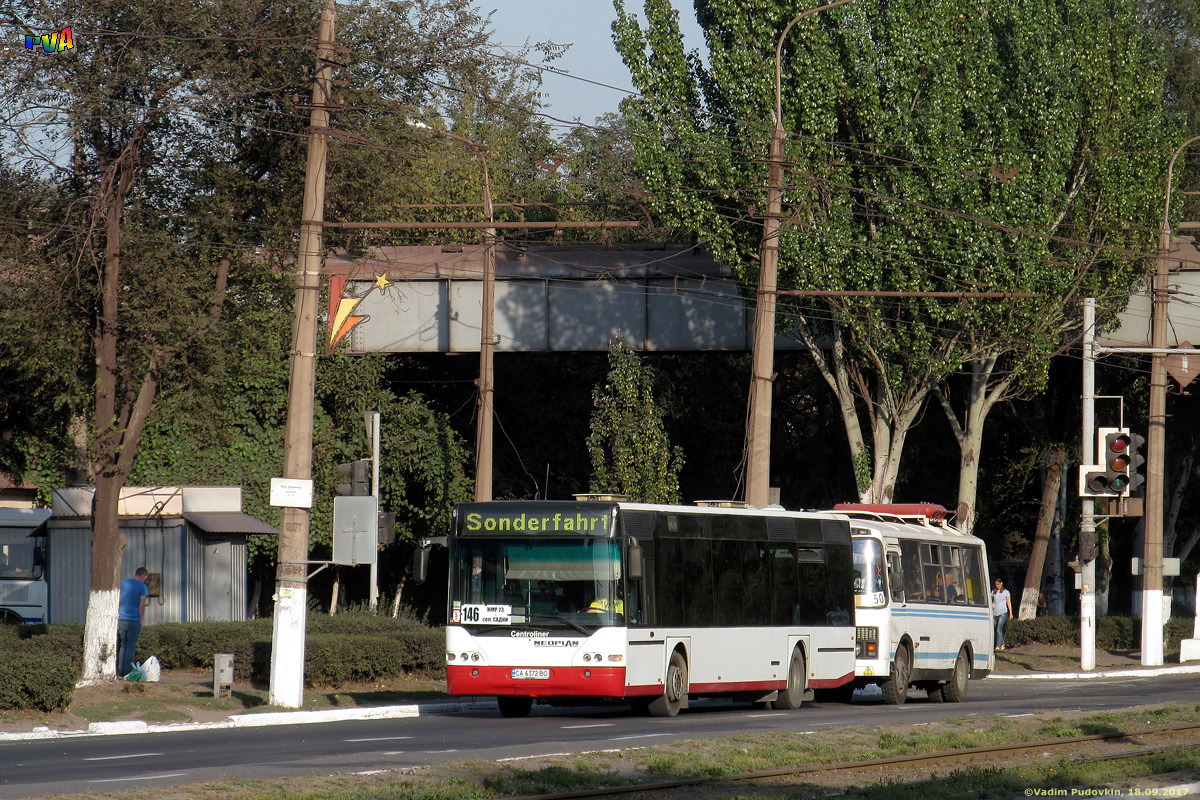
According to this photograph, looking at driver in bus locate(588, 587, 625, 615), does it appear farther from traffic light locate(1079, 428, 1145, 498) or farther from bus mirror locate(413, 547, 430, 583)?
traffic light locate(1079, 428, 1145, 498)

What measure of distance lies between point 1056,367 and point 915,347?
11798 mm

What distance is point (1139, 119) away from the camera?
3381cm

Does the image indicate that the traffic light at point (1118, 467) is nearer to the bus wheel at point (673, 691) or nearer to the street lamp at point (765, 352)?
the street lamp at point (765, 352)

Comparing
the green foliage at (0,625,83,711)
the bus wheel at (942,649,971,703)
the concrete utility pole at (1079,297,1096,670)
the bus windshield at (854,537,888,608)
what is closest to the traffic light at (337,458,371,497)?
the green foliage at (0,625,83,711)

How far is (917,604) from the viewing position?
79.9 ft

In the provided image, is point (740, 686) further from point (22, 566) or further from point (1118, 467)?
point (22, 566)

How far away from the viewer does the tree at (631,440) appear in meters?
34.9

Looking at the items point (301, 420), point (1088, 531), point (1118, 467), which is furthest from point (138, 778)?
point (1088, 531)

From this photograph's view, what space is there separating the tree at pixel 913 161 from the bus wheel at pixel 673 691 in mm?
13295

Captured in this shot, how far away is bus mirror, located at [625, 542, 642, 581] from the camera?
59.7 ft

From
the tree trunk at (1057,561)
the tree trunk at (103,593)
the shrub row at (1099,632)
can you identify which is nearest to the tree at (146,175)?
the tree trunk at (103,593)

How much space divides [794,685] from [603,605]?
490 centimetres

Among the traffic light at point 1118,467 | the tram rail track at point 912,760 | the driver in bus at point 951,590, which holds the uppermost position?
the traffic light at point 1118,467

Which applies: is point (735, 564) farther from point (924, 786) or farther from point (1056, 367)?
point (1056, 367)
